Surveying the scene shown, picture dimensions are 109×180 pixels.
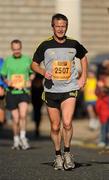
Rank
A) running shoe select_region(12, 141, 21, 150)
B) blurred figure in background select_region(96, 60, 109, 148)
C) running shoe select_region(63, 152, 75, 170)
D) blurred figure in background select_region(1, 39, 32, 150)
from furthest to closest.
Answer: blurred figure in background select_region(96, 60, 109, 148)
blurred figure in background select_region(1, 39, 32, 150)
running shoe select_region(12, 141, 21, 150)
running shoe select_region(63, 152, 75, 170)

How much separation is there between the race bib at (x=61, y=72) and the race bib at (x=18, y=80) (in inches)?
166

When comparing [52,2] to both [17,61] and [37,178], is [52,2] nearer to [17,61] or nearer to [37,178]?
[17,61]

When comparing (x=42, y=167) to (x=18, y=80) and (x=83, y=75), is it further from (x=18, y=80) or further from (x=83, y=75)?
(x=18, y=80)

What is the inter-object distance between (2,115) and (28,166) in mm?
3013

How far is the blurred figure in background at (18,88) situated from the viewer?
15.8 m

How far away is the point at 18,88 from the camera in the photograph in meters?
15.9

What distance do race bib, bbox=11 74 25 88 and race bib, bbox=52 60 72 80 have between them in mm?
4217

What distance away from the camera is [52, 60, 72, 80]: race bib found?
11.5 metres

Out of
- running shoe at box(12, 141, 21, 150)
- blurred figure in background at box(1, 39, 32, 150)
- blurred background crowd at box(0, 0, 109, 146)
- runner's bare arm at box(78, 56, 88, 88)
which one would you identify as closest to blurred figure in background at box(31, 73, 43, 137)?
blurred figure in background at box(1, 39, 32, 150)

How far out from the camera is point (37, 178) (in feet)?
34.7

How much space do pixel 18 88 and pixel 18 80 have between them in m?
0.17

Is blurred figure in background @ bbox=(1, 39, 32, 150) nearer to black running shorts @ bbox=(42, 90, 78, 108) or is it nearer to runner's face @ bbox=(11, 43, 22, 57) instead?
runner's face @ bbox=(11, 43, 22, 57)

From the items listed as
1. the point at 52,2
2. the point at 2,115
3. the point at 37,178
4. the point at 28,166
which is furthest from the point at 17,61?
the point at 52,2

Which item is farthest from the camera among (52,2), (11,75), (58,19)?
(52,2)
